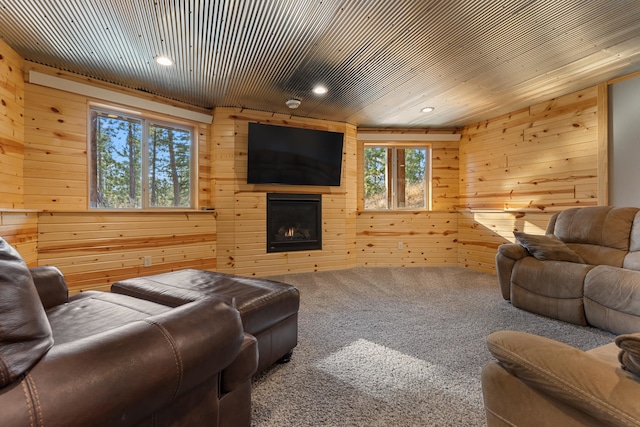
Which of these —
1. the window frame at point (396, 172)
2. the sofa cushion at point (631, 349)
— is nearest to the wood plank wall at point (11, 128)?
the sofa cushion at point (631, 349)

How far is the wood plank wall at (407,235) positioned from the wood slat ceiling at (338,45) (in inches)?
72.1

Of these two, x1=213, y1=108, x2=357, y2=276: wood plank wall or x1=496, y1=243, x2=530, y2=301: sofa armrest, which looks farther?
x1=213, y1=108, x2=357, y2=276: wood plank wall

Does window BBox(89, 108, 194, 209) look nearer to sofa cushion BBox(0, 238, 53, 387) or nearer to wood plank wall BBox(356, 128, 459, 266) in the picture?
wood plank wall BBox(356, 128, 459, 266)

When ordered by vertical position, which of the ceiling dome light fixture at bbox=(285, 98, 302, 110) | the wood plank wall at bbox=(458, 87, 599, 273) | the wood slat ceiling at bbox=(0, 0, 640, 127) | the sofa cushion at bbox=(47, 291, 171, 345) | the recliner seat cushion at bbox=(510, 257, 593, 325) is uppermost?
Answer: the wood slat ceiling at bbox=(0, 0, 640, 127)

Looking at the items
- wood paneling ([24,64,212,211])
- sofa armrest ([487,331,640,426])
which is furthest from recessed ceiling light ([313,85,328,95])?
sofa armrest ([487,331,640,426])

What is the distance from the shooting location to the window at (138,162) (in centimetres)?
325

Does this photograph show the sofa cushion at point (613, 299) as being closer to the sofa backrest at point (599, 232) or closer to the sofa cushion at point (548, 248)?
the sofa cushion at point (548, 248)

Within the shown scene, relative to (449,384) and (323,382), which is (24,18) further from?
(449,384)

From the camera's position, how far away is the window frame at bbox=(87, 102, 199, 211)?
316 cm

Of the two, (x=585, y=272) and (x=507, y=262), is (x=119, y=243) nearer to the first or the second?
(x=507, y=262)

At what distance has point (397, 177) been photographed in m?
5.09

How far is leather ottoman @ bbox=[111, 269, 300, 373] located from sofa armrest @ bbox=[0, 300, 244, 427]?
0.55 meters

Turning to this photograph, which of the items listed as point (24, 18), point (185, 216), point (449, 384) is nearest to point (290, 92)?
point (185, 216)

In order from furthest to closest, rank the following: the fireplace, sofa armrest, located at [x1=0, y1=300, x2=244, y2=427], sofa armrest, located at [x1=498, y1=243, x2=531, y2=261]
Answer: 1. the fireplace
2. sofa armrest, located at [x1=498, y1=243, x2=531, y2=261]
3. sofa armrest, located at [x1=0, y1=300, x2=244, y2=427]
